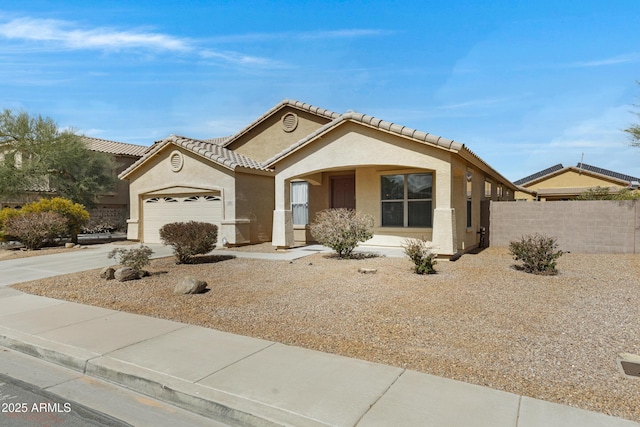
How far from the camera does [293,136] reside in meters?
20.2

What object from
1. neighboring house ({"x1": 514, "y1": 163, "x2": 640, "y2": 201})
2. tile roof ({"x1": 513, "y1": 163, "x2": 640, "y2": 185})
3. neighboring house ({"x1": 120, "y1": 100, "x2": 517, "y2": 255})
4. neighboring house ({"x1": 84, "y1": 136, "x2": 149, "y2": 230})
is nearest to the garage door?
neighboring house ({"x1": 120, "y1": 100, "x2": 517, "y2": 255})

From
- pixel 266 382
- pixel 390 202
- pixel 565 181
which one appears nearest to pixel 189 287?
pixel 266 382

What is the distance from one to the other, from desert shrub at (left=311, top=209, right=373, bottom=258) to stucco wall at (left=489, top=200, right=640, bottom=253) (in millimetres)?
6817

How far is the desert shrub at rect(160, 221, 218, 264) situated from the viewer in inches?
467

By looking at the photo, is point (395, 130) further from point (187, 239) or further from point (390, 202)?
point (187, 239)

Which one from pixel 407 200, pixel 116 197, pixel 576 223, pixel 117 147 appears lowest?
pixel 576 223

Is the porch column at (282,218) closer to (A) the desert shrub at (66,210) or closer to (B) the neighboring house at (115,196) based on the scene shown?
(A) the desert shrub at (66,210)

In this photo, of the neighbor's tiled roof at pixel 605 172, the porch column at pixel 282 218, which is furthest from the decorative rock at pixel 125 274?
the neighbor's tiled roof at pixel 605 172

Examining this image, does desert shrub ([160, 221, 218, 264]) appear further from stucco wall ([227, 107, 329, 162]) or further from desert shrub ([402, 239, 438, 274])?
stucco wall ([227, 107, 329, 162])

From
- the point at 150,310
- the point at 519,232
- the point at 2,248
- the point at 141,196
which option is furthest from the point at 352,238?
the point at 2,248

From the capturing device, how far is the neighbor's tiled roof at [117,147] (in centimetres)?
3027

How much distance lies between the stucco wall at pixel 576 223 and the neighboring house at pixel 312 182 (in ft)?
4.18

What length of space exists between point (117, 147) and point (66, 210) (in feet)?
50.2

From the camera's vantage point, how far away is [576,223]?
15.0 metres
